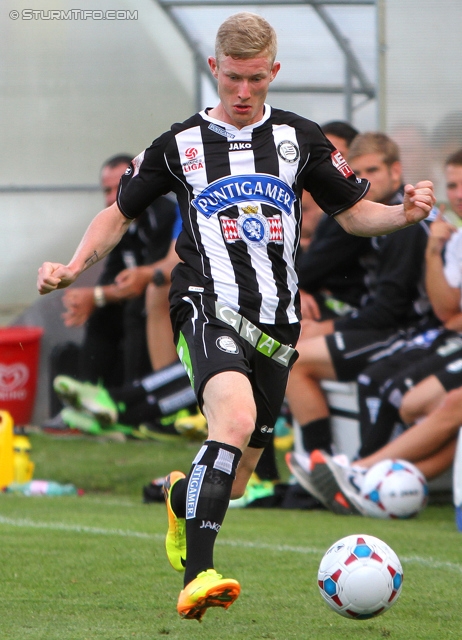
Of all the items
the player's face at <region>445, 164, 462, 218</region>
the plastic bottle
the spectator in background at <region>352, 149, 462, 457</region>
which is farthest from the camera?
the plastic bottle

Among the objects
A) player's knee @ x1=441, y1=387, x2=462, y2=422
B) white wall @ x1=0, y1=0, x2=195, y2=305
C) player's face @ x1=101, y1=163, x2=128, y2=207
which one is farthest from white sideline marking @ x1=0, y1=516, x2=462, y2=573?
white wall @ x1=0, y1=0, x2=195, y2=305

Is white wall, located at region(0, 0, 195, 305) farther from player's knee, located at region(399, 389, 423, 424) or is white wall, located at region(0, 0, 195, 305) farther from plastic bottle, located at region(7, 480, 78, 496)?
player's knee, located at region(399, 389, 423, 424)

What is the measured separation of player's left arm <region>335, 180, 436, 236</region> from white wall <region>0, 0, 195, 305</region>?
6.16m

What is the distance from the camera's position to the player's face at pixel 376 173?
23.1 ft

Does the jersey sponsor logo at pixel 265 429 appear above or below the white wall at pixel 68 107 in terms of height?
below

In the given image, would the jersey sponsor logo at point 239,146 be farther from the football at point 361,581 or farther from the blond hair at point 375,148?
the blond hair at point 375,148

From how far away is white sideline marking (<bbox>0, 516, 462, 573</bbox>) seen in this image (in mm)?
4926

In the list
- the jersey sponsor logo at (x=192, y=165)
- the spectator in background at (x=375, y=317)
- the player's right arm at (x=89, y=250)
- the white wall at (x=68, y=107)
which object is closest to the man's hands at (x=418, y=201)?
the jersey sponsor logo at (x=192, y=165)

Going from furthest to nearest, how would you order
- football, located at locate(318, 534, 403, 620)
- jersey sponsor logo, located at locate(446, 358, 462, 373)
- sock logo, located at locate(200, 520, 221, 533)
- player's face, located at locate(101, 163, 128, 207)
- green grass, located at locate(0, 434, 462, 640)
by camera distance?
player's face, located at locate(101, 163, 128, 207) → jersey sponsor logo, located at locate(446, 358, 462, 373) → green grass, located at locate(0, 434, 462, 640) → football, located at locate(318, 534, 403, 620) → sock logo, located at locate(200, 520, 221, 533)

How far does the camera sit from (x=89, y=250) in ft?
13.4

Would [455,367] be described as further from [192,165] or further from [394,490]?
[192,165]

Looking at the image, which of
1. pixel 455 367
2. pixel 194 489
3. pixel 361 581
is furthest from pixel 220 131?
pixel 455 367

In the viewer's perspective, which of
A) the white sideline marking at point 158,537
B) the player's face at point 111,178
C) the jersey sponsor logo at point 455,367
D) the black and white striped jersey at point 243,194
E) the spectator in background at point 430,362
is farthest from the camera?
the player's face at point 111,178

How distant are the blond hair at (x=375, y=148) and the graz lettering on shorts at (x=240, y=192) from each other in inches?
126
